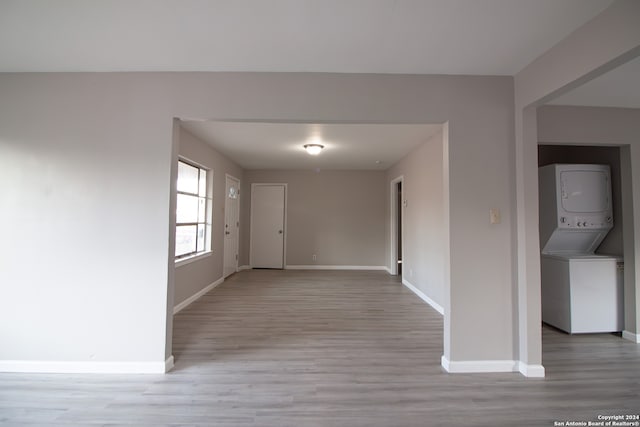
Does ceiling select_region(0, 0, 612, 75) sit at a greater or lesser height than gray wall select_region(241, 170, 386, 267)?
greater

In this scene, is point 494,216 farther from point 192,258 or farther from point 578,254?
point 192,258

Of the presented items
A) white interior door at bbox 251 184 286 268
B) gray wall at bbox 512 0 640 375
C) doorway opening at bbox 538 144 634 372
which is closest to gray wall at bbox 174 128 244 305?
white interior door at bbox 251 184 286 268

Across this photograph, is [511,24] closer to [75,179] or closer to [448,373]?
[448,373]

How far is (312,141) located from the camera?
14.5 feet

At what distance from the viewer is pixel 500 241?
241 cm

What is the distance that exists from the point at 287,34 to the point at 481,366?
2891 millimetres

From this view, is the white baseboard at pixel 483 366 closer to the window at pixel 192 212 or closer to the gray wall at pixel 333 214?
the window at pixel 192 212

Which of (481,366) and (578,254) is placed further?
(578,254)

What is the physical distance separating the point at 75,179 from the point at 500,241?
138 inches

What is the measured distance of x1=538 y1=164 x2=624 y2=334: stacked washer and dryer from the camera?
3137 millimetres

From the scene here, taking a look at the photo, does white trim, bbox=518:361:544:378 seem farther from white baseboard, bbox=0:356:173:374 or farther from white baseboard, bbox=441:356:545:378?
white baseboard, bbox=0:356:173:374

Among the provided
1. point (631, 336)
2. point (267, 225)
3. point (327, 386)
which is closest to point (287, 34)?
point (327, 386)

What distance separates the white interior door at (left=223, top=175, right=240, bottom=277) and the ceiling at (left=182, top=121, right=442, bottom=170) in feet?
1.86

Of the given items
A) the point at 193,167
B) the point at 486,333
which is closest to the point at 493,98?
the point at 486,333
